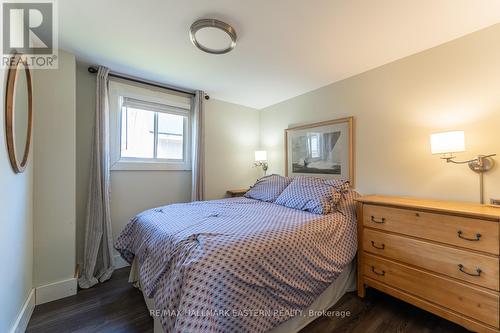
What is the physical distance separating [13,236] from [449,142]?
315 centimetres

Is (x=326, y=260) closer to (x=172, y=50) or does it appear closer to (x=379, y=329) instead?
(x=379, y=329)

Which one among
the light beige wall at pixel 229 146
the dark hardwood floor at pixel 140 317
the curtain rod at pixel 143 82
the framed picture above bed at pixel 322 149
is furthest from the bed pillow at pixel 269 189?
the curtain rod at pixel 143 82

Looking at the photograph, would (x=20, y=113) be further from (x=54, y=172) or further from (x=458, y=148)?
(x=458, y=148)

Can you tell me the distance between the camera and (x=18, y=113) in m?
1.44

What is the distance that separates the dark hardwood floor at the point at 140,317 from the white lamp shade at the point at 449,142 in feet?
4.19

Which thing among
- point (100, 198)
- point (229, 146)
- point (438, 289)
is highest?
point (229, 146)

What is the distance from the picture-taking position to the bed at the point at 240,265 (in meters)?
1.03

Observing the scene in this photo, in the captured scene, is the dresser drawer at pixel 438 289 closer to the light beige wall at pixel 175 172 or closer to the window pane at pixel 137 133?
the light beige wall at pixel 175 172

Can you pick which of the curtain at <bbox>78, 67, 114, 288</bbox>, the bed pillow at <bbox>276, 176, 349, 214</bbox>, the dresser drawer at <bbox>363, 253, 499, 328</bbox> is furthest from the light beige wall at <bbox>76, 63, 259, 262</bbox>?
the dresser drawer at <bbox>363, 253, 499, 328</bbox>

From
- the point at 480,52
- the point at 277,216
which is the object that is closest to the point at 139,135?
the point at 277,216

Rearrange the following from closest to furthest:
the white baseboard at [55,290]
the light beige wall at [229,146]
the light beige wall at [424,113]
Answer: the light beige wall at [424,113]
the white baseboard at [55,290]
the light beige wall at [229,146]

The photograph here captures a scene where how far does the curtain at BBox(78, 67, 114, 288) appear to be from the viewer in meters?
2.23

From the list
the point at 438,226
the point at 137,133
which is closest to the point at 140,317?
the point at 137,133

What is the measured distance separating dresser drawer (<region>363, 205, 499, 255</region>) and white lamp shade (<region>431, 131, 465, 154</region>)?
0.54 metres
